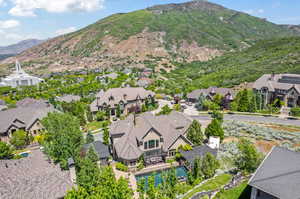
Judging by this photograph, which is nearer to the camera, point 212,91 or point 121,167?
point 121,167

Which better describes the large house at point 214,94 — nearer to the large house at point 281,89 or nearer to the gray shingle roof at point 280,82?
the large house at point 281,89

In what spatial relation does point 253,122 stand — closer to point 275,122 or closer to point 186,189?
point 275,122

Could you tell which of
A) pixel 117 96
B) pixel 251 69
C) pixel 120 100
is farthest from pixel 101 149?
pixel 251 69

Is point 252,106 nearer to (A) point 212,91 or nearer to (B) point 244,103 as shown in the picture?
(B) point 244,103

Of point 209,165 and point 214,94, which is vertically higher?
point 214,94

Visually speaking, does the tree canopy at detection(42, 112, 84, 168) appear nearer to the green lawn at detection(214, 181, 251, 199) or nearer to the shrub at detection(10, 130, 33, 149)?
the shrub at detection(10, 130, 33, 149)

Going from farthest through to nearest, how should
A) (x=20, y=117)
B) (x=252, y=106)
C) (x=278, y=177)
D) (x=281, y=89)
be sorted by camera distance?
(x=281, y=89) < (x=252, y=106) < (x=20, y=117) < (x=278, y=177)

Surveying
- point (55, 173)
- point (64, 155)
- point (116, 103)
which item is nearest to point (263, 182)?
point (55, 173)
